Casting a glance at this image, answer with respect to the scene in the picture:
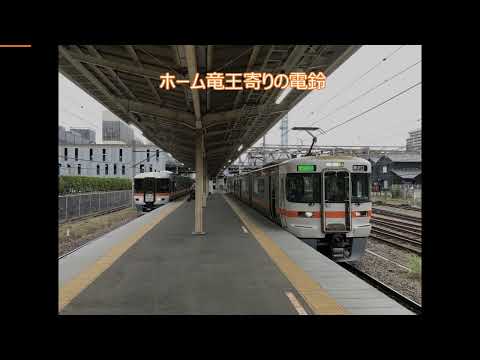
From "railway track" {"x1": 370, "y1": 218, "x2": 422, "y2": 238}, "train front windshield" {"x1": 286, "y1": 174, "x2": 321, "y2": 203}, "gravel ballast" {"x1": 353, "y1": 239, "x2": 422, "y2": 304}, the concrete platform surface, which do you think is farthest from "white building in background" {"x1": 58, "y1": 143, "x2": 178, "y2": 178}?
the concrete platform surface

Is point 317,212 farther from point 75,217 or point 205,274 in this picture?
point 75,217

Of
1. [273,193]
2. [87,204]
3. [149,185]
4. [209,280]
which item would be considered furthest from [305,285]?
[149,185]

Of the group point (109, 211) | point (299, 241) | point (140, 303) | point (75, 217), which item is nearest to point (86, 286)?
point (140, 303)

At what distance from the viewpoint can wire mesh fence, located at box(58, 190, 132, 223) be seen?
18.1 metres

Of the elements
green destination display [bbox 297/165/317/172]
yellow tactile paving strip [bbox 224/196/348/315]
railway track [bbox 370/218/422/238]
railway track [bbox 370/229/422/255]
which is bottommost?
railway track [bbox 370/229/422/255]

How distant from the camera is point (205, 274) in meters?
6.84

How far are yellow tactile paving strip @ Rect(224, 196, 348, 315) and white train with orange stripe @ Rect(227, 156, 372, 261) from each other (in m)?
1.26

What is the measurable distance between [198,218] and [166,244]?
1.92 meters

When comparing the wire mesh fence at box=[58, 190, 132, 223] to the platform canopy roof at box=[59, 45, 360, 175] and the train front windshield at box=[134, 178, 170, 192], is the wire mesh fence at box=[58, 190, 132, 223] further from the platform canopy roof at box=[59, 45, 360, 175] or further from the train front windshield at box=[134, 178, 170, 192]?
the platform canopy roof at box=[59, 45, 360, 175]

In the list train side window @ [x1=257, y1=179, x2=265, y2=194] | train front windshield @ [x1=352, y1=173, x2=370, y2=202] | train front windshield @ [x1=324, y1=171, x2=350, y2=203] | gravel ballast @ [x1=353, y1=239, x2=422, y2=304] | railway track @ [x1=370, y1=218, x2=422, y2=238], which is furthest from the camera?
railway track @ [x1=370, y1=218, x2=422, y2=238]

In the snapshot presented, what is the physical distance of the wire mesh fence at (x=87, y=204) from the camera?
18.1 m

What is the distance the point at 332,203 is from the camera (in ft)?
33.9

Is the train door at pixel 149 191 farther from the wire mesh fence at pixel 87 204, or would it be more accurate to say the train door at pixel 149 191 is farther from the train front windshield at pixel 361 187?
the train front windshield at pixel 361 187
